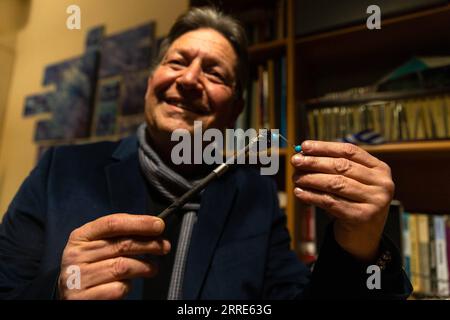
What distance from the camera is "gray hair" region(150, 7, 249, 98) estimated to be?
0.62 meters

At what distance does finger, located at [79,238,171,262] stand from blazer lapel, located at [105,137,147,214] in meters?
0.07

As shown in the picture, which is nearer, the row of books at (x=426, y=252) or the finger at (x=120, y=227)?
the finger at (x=120, y=227)

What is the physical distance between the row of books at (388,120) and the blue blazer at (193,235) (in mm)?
217

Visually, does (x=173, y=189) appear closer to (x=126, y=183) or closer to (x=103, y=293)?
(x=126, y=183)

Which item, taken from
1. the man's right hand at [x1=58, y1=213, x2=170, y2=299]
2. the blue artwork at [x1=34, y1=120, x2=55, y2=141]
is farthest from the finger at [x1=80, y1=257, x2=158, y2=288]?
the blue artwork at [x1=34, y1=120, x2=55, y2=141]


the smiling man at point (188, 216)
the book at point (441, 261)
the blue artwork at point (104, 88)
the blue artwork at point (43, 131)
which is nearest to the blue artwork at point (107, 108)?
the blue artwork at point (104, 88)

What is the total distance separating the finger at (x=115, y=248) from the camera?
274 millimetres

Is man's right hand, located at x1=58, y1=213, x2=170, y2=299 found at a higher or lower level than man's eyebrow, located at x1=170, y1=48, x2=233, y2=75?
lower

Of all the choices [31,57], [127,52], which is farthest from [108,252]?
[127,52]

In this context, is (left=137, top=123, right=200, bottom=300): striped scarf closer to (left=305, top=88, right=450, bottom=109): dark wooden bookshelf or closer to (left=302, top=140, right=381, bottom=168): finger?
(left=302, top=140, right=381, bottom=168): finger

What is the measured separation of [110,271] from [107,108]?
68cm

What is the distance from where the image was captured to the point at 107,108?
0.84 meters

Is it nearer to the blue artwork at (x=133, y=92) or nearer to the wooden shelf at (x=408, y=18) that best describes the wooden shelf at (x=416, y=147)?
the wooden shelf at (x=408, y=18)

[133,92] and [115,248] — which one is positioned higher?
[133,92]
